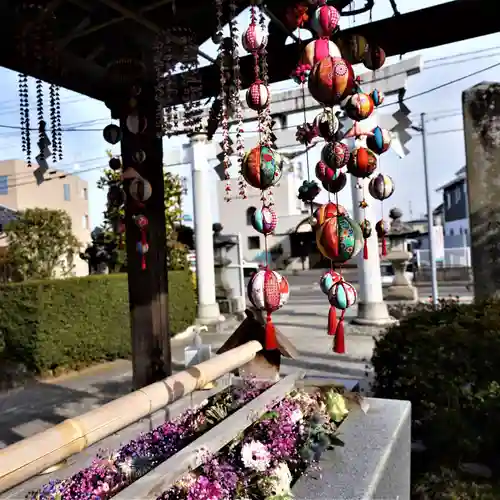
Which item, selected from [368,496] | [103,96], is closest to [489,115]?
[103,96]

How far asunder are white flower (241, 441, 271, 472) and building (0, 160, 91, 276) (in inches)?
→ 687

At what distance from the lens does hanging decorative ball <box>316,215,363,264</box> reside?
210 cm

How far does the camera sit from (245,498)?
179 cm

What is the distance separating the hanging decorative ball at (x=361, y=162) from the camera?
116 inches

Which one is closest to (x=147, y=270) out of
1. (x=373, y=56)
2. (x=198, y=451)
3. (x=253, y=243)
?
(x=198, y=451)

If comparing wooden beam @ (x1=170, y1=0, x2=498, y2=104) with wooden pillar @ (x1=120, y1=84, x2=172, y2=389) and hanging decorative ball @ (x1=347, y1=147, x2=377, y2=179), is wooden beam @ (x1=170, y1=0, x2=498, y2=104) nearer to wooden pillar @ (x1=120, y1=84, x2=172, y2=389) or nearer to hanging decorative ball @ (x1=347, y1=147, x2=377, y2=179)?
hanging decorative ball @ (x1=347, y1=147, x2=377, y2=179)

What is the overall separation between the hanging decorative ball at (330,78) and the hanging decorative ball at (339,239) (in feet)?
1.78

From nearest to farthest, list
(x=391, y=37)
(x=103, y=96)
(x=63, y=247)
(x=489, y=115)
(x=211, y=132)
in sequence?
(x=391, y=37) < (x=103, y=96) < (x=211, y=132) < (x=489, y=115) < (x=63, y=247)

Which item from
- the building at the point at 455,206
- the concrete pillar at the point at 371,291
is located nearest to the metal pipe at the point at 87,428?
the concrete pillar at the point at 371,291

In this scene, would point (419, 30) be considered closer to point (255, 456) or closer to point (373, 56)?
point (373, 56)

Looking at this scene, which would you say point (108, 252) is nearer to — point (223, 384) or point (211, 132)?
point (211, 132)

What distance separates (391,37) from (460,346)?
2028mm

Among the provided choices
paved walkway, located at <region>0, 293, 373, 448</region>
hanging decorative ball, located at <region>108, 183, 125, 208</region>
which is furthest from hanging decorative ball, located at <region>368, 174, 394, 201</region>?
paved walkway, located at <region>0, 293, 373, 448</region>

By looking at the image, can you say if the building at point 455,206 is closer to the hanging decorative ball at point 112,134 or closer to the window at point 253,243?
the window at point 253,243
